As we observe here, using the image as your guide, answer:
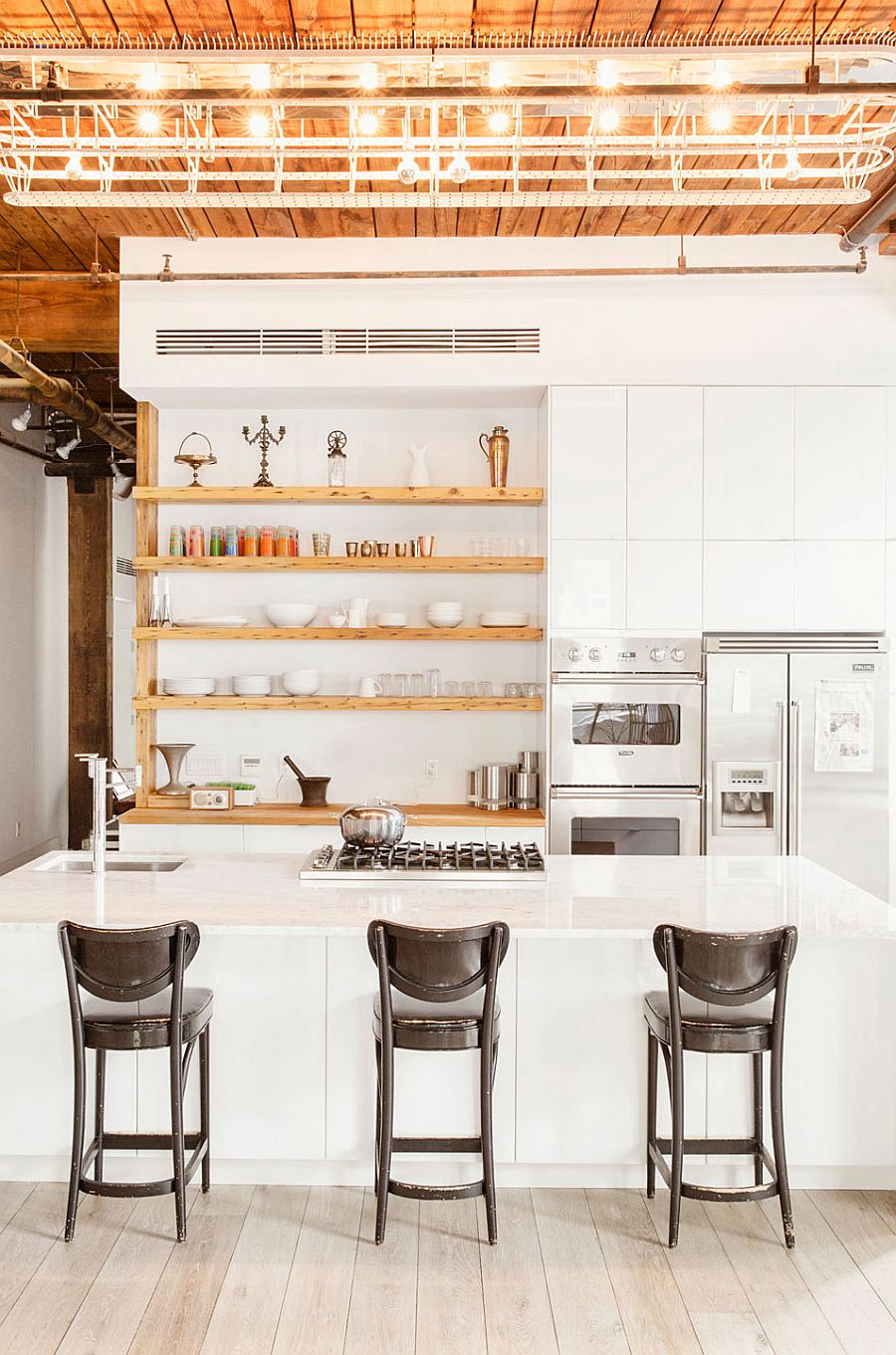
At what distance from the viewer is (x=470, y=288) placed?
4.74 meters

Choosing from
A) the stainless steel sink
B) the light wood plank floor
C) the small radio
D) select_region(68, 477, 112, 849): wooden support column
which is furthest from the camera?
select_region(68, 477, 112, 849): wooden support column

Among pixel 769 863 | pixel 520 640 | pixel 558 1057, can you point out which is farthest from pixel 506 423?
pixel 558 1057

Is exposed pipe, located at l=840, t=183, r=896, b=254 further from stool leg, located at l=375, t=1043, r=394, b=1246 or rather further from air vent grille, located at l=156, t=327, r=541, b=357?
stool leg, located at l=375, t=1043, r=394, b=1246

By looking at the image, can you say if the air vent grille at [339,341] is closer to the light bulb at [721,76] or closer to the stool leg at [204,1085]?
the light bulb at [721,76]

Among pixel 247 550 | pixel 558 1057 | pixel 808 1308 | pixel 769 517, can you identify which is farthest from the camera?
pixel 247 550

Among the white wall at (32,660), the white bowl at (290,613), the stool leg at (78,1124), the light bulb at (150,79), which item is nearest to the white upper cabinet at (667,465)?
the white bowl at (290,613)

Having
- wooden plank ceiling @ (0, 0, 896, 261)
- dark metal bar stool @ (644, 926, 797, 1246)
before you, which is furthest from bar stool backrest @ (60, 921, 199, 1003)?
wooden plank ceiling @ (0, 0, 896, 261)

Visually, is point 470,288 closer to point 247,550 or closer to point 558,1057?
point 247,550

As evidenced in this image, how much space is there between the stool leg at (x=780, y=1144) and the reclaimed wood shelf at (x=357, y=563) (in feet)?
8.70

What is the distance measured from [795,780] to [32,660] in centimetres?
A: 584

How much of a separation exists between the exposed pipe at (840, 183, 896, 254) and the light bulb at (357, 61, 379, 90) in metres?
1.99

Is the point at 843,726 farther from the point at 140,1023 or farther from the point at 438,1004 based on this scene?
the point at 140,1023

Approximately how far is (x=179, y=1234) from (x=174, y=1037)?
1.82 feet

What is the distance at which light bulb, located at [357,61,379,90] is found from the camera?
279cm
